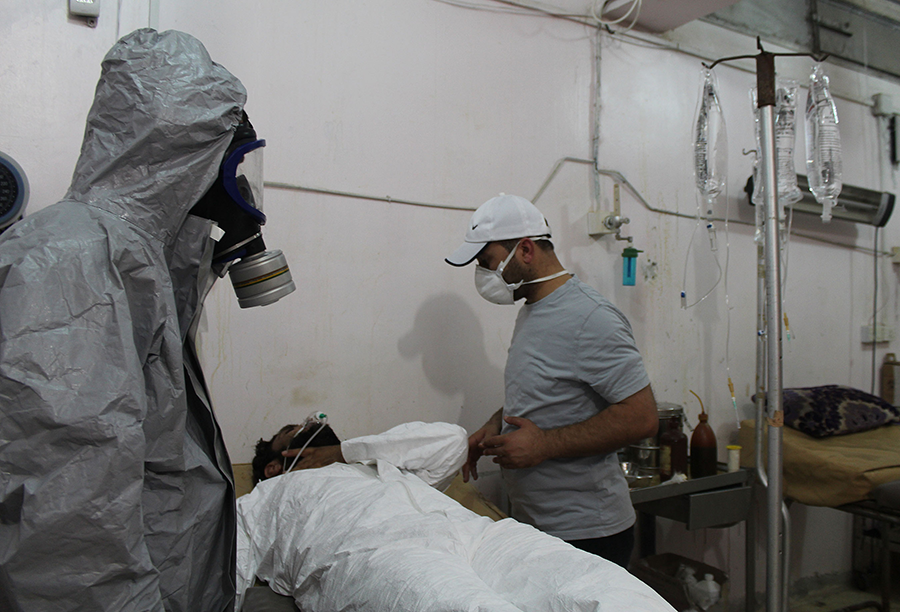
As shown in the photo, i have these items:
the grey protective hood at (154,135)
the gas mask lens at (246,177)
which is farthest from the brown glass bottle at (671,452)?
the grey protective hood at (154,135)

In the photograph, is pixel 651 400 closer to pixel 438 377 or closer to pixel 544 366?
pixel 544 366

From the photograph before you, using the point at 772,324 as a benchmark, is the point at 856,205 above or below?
above

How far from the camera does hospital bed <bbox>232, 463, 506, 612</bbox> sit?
3.83ft

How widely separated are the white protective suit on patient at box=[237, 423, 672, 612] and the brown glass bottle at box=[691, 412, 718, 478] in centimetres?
116

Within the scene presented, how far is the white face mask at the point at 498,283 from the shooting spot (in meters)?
1.64

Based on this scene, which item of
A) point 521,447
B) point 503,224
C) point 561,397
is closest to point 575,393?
point 561,397

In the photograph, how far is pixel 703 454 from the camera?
220 centimetres

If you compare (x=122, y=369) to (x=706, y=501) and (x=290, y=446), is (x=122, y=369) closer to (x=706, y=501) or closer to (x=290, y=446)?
(x=290, y=446)

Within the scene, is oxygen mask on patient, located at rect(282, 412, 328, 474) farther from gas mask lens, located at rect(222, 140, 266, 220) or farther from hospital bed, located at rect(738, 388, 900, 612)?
hospital bed, located at rect(738, 388, 900, 612)

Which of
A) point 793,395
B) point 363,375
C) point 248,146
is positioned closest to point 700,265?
point 793,395

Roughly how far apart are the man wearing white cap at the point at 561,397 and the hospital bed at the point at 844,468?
107 cm

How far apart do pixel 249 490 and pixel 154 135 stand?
107 cm

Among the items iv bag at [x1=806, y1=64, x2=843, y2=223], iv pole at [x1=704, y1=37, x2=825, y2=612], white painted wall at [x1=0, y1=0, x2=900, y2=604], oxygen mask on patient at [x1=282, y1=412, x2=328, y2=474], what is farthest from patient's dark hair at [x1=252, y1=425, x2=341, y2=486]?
iv bag at [x1=806, y1=64, x2=843, y2=223]

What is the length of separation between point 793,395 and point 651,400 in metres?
1.46
